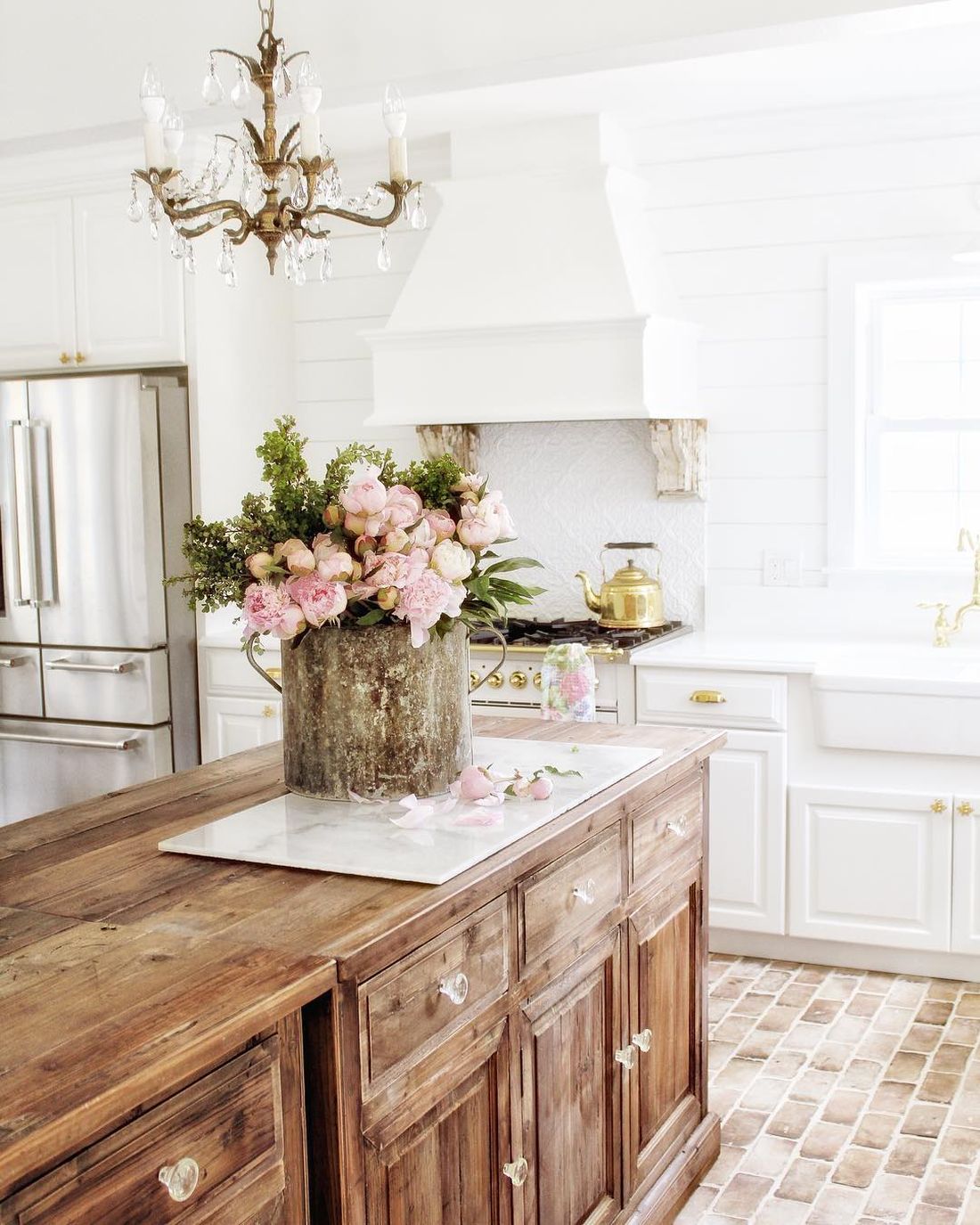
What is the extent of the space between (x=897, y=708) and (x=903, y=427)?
3.67 feet

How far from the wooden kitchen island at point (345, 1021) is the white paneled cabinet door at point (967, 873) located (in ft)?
4.31

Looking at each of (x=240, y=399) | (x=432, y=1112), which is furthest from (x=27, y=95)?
(x=432, y=1112)

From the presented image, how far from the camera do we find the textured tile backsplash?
455cm

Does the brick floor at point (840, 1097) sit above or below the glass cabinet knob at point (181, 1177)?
below

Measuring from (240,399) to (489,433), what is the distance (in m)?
0.88

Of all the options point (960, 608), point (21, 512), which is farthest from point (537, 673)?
point (21, 512)

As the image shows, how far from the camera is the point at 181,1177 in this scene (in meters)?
1.29

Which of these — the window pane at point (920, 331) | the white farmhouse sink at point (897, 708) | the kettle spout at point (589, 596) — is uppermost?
the window pane at point (920, 331)

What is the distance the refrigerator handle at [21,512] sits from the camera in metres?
4.39

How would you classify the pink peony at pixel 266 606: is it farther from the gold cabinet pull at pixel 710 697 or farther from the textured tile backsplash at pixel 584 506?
the textured tile backsplash at pixel 584 506

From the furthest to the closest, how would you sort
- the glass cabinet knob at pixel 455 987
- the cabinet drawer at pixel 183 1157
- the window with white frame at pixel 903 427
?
1. the window with white frame at pixel 903 427
2. the glass cabinet knob at pixel 455 987
3. the cabinet drawer at pixel 183 1157

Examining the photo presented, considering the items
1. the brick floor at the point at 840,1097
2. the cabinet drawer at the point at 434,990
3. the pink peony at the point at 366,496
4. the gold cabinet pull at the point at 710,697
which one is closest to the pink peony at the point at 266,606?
the pink peony at the point at 366,496

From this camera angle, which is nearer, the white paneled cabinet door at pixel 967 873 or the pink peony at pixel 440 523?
the pink peony at pixel 440 523

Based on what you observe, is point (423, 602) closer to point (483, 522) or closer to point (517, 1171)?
point (483, 522)
